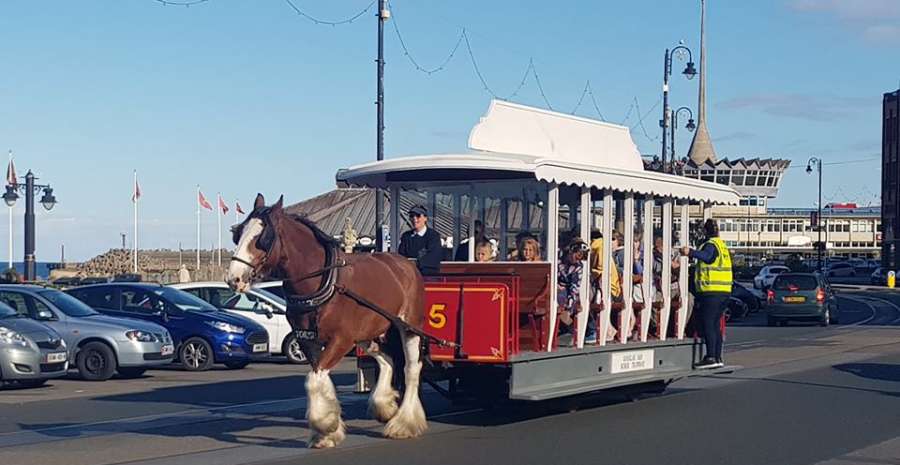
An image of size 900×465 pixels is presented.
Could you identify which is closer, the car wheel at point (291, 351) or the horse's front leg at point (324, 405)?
the horse's front leg at point (324, 405)

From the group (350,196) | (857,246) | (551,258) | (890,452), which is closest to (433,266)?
(551,258)

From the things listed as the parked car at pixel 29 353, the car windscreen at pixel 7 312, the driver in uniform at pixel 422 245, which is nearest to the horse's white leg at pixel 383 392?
the driver in uniform at pixel 422 245

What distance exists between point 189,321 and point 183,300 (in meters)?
0.89

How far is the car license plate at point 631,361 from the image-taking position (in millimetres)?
14039

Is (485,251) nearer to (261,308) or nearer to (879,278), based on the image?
(261,308)

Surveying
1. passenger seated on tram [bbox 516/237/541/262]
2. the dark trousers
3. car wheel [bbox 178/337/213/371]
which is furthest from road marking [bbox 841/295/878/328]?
passenger seated on tram [bbox 516/237/541/262]

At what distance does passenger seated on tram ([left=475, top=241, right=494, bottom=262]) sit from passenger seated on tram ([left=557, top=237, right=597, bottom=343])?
0.81 meters

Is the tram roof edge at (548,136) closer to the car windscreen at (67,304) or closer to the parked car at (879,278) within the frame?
the car windscreen at (67,304)

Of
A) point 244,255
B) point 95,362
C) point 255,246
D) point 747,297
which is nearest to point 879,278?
point 747,297

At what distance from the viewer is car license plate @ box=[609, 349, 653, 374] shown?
553 inches

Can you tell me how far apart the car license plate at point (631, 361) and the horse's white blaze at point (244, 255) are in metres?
4.80

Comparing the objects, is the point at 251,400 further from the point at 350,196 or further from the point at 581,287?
the point at 350,196

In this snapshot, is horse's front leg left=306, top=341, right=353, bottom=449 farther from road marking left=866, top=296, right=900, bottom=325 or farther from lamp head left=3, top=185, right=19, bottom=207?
road marking left=866, top=296, right=900, bottom=325

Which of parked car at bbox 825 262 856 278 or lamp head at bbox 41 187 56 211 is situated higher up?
lamp head at bbox 41 187 56 211
